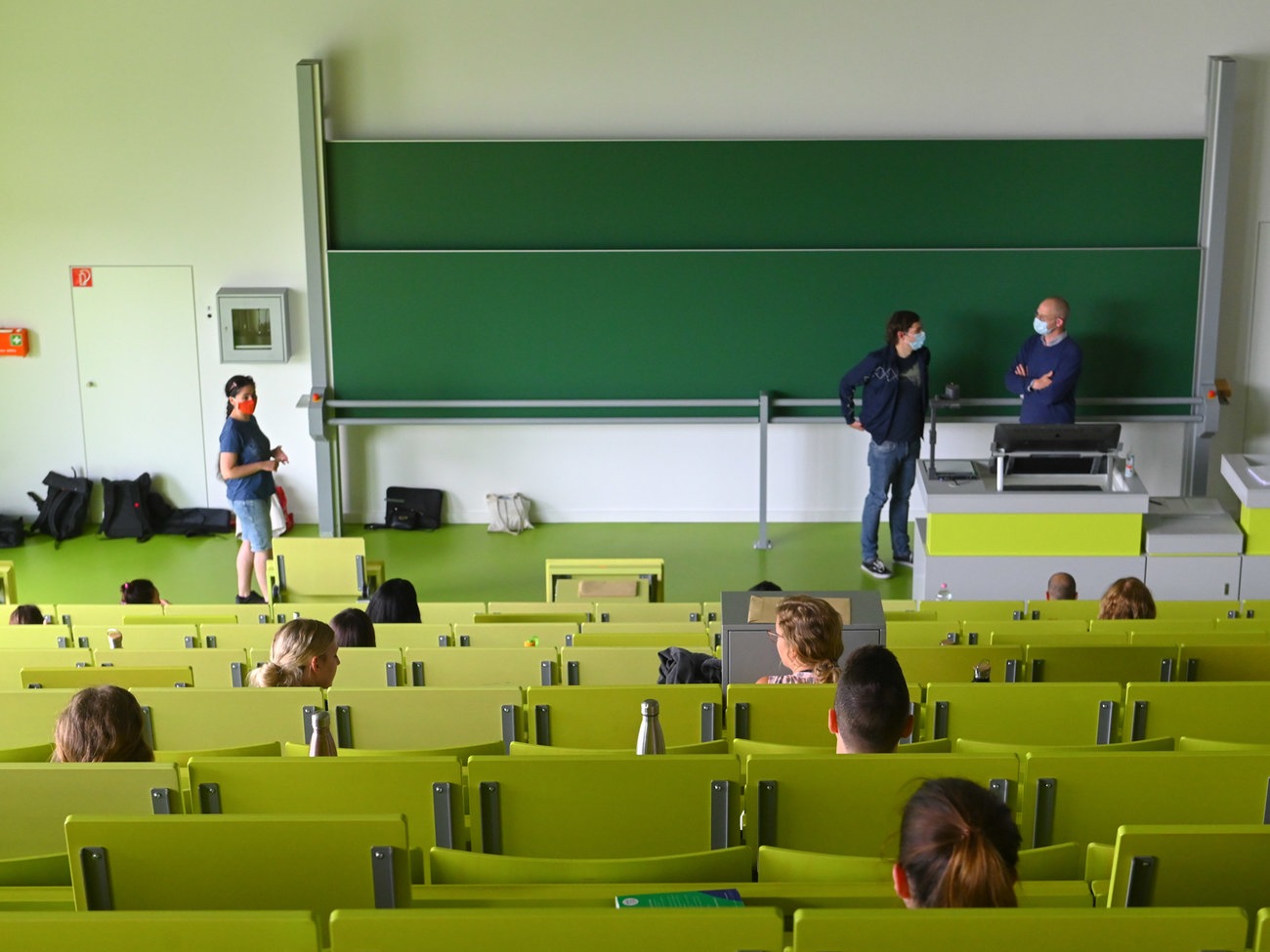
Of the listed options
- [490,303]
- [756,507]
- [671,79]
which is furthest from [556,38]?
[756,507]

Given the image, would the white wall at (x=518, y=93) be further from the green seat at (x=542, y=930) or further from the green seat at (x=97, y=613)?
the green seat at (x=542, y=930)

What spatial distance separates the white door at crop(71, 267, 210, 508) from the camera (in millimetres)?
10305

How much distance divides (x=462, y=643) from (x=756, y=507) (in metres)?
4.75

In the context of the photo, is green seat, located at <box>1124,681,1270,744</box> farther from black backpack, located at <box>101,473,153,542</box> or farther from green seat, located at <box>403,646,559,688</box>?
black backpack, located at <box>101,473,153,542</box>

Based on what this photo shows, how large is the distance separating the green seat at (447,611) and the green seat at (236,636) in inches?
44.6

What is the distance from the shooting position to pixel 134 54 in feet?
32.4

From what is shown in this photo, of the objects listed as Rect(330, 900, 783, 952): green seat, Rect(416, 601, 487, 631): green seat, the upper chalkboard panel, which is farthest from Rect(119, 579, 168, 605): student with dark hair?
Rect(330, 900, 783, 952): green seat

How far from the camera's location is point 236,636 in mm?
6301

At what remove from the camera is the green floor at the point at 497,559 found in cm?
925

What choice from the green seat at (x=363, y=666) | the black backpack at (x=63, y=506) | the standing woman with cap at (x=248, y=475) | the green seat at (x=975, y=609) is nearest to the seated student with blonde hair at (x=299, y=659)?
the green seat at (x=363, y=666)

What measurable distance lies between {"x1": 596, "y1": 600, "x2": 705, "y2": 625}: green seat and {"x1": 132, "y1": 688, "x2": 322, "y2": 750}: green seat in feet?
9.28

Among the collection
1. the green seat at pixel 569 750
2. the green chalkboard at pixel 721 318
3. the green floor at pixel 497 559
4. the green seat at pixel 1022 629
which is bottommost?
the green floor at pixel 497 559

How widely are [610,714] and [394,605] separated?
2.46m

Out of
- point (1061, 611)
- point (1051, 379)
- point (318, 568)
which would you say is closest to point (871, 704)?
point (1061, 611)
